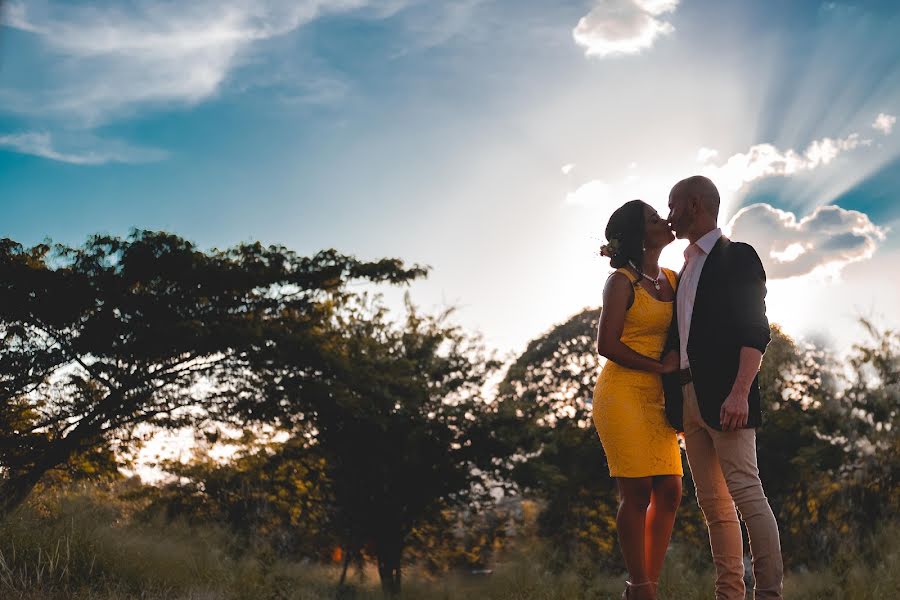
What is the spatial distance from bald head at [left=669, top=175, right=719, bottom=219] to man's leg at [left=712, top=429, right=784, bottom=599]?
963 millimetres

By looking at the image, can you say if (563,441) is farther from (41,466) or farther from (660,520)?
(660,520)

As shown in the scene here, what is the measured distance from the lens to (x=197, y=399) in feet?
34.3

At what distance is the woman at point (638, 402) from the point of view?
3.05 m

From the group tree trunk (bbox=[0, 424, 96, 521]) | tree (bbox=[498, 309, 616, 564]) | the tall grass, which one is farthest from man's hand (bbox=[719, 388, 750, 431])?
tree (bbox=[498, 309, 616, 564])

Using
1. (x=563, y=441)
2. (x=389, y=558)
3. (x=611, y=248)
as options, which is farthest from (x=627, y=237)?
(x=563, y=441)

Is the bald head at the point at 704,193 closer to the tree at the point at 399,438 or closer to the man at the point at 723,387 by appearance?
the man at the point at 723,387


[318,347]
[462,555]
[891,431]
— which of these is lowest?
[462,555]

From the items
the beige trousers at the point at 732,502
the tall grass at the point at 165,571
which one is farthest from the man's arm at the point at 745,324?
the tall grass at the point at 165,571

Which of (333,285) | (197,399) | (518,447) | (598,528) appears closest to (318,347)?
(333,285)

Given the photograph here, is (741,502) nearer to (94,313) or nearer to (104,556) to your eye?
(104,556)

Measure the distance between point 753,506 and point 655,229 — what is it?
4.11 ft

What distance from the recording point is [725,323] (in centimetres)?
287

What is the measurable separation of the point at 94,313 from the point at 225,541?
3562 millimetres

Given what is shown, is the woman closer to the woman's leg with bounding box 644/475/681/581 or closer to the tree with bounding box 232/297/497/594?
the woman's leg with bounding box 644/475/681/581
